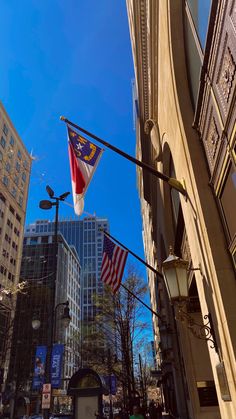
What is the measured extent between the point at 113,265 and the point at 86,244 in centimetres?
14409

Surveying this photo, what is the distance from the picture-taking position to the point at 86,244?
15738cm

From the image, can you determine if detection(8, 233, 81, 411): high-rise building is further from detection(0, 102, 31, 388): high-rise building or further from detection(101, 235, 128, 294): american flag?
detection(101, 235, 128, 294): american flag

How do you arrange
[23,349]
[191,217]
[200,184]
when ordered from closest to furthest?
[200,184] → [191,217] → [23,349]

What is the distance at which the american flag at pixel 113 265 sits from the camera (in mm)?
14252

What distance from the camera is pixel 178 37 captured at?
9.20m

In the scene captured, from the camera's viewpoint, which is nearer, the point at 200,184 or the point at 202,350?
the point at 200,184

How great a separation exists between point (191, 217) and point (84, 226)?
15700 centimetres

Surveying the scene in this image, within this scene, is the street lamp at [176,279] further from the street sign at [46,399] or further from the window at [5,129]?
the window at [5,129]

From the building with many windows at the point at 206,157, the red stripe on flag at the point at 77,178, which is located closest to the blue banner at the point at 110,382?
the building with many windows at the point at 206,157

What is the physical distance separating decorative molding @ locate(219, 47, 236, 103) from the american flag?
9909 mm

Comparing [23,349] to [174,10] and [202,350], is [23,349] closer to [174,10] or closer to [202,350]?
[202,350]

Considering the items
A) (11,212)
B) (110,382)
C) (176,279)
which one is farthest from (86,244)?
(176,279)

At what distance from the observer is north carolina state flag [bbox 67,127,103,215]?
8.88m

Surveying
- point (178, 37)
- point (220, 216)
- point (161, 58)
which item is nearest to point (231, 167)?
point (220, 216)
